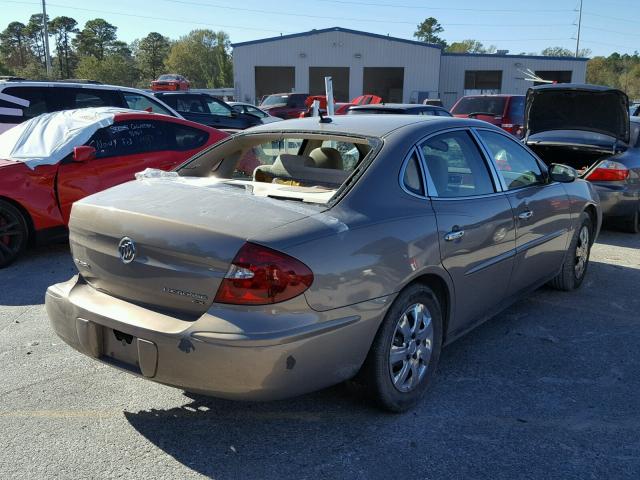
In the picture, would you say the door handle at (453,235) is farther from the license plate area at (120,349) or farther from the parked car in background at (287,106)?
the parked car in background at (287,106)

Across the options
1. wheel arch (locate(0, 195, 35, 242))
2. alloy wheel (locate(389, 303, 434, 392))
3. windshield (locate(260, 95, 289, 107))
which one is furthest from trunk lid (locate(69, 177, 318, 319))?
windshield (locate(260, 95, 289, 107))

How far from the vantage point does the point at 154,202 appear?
3021 millimetres

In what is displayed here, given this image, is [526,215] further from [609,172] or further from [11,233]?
[11,233]

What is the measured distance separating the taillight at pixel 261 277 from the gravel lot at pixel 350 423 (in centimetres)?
82

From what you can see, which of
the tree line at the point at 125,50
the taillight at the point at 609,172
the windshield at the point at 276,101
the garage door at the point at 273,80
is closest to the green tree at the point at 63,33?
the tree line at the point at 125,50

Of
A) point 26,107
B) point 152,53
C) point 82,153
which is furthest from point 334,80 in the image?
point 152,53

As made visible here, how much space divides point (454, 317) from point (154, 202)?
187cm

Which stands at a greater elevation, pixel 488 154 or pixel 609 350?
pixel 488 154

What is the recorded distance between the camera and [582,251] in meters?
5.39

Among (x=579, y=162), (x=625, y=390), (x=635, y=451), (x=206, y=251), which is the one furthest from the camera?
(x=579, y=162)

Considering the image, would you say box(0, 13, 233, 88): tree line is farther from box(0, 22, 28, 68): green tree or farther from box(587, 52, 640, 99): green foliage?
box(587, 52, 640, 99): green foliage

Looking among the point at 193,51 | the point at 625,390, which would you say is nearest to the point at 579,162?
the point at 625,390

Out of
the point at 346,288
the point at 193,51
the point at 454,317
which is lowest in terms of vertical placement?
the point at 454,317

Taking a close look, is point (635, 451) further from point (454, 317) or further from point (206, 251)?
point (206, 251)
